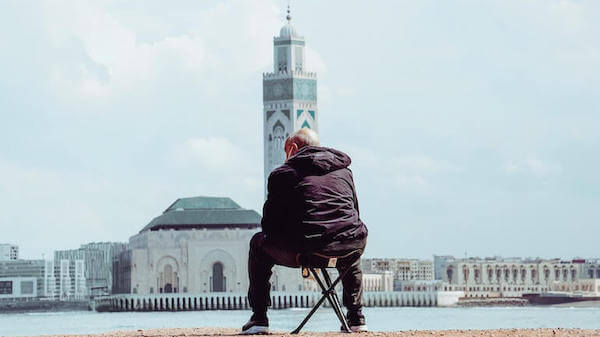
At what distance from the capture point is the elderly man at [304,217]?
11758mm

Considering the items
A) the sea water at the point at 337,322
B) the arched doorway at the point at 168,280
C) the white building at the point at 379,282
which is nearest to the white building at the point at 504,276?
the white building at the point at 379,282

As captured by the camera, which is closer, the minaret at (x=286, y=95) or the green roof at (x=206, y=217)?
the green roof at (x=206, y=217)

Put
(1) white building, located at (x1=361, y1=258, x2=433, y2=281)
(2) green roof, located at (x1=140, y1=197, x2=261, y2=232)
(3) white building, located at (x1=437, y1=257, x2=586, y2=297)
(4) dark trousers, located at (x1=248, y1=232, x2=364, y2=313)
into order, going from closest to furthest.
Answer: (4) dark trousers, located at (x1=248, y1=232, x2=364, y2=313), (2) green roof, located at (x1=140, y1=197, x2=261, y2=232), (3) white building, located at (x1=437, y1=257, x2=586, y2=297), (1) white building, located at (x1=361, y1=258, x2=433, y2=281)

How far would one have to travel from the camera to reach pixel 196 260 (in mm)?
115750

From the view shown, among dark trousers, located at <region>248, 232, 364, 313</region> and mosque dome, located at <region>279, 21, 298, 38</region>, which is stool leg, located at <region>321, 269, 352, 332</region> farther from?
mosque dome, located at <region>279, 21, 298, 38</region>

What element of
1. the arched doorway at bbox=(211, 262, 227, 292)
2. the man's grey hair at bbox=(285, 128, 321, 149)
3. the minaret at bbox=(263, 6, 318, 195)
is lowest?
the man's grey hair at bbox=(285, 128, 321, 149)

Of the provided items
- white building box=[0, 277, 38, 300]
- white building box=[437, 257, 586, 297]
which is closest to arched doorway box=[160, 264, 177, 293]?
white building box=[437, 257, 586, 297]

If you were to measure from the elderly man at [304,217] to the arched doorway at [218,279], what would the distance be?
10554 cm

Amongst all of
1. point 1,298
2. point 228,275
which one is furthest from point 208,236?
point 1,298

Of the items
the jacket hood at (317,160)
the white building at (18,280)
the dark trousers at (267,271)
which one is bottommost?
the dark trousers at (267,271)

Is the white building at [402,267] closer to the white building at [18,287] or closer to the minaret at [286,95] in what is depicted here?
the minaret at [286,95]

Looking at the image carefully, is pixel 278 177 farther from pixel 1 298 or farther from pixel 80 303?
pixel 1 298

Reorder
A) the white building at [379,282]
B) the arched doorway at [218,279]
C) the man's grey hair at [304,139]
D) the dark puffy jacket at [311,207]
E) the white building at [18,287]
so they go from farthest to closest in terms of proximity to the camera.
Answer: the white building at [18,287] < the white building at [379,282] < the arched doorway at [218,279] < the man's grey hair at [304,139] < the dark puffy jacket at [311,207]

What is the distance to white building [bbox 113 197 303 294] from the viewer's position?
115750 millimetres
